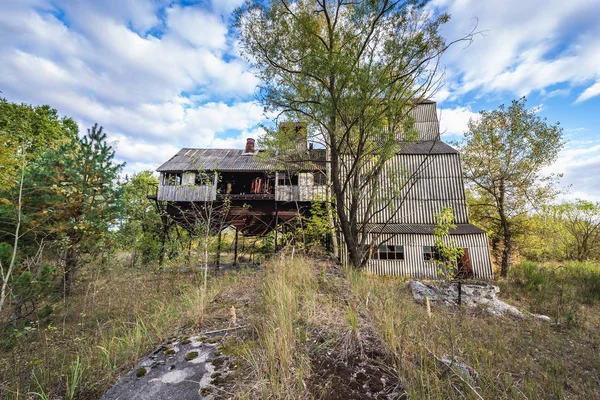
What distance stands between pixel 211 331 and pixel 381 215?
1401cm

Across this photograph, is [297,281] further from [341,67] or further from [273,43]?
[273,43]

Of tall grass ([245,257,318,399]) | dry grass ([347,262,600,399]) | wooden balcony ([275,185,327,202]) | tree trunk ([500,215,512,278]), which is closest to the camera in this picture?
tall grass ([245,257,318,399])

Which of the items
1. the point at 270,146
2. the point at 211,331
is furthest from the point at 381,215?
the point at 211,331

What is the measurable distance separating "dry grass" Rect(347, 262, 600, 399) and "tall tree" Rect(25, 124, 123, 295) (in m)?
8.82

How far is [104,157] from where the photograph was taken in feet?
29.3

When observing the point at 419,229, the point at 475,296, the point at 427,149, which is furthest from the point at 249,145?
the point at 475,296

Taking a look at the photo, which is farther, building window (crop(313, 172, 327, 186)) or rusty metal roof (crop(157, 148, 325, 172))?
rusty metal roof (crop(157, 148, 325, 172))

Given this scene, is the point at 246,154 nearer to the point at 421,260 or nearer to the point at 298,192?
the point at 298,192

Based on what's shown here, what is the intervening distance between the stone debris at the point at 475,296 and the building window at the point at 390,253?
85.7 inches

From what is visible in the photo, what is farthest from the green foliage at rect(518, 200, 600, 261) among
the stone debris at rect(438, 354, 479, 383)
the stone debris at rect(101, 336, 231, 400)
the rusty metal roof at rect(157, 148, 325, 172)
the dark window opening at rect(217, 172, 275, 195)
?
the stone debris at rect(101, 336, 231, 400)

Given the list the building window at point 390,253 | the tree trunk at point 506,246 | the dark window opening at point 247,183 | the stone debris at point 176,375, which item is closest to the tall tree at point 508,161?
the tree trunk at point 506,246

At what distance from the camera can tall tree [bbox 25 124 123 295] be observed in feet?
24.7

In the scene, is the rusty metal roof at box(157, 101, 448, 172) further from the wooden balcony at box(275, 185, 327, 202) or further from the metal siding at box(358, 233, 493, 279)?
the metal siding at box(358, 233, 493, 279)

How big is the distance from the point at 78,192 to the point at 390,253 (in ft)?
48.4
